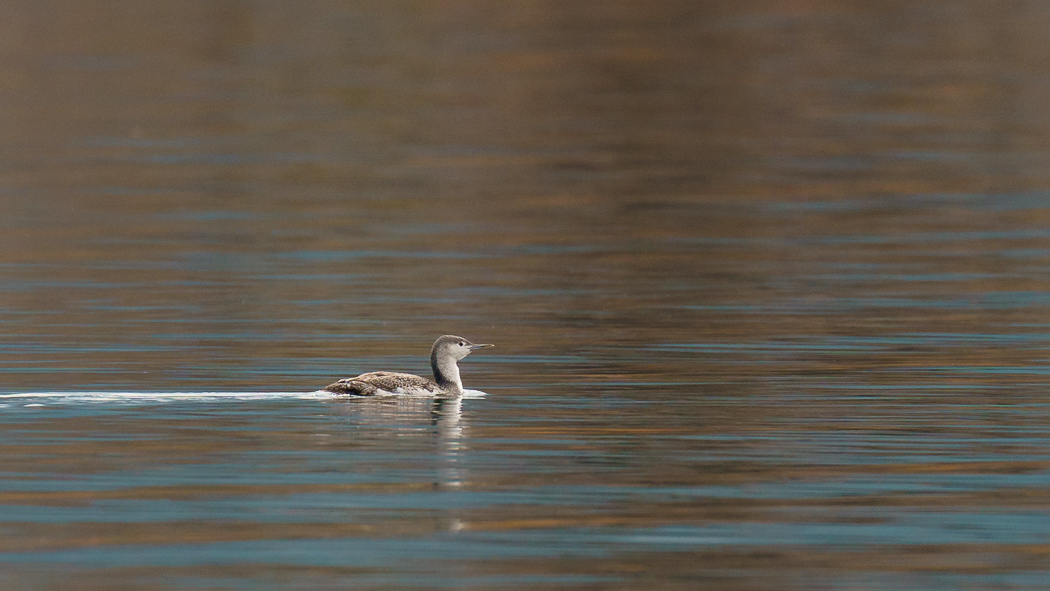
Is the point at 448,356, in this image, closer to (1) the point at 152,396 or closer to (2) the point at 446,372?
(2) the point at 446,372

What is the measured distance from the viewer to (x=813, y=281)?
2455 centimetres

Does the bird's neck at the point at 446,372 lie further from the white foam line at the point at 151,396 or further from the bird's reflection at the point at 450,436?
the white foam line at the point at 151,396

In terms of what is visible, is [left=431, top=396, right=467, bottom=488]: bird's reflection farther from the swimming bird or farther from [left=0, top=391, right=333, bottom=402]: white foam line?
[left=0, top=391, right=333, bottom=402]: white foam line

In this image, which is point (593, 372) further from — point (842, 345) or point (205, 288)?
point (205, 288)

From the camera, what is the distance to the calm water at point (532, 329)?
11.9 m

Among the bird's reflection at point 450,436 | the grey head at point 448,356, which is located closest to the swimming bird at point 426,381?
the grey head at point 448,356

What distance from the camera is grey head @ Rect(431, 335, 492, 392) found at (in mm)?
17172

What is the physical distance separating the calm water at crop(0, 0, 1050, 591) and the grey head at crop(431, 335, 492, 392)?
0.42m

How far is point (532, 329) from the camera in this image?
2095cm

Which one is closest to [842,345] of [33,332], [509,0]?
[33,332]

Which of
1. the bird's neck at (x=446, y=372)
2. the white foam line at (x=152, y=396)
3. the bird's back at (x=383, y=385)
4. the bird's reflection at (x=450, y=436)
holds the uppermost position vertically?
the bird's neck at (x=446, y=372)

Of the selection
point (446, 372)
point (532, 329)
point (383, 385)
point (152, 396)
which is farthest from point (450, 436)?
point (532, 329)

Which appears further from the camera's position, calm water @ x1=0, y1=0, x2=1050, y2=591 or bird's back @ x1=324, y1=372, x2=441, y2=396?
bird's back @ x1=324, y1=372, x2=441, y2=396

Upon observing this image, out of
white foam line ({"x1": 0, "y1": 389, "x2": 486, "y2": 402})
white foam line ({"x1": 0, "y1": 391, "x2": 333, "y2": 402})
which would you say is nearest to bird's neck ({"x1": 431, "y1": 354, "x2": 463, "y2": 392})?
white foam line ({"x1": 0, "y1": 389, "x2": 486, "y2": 402})
